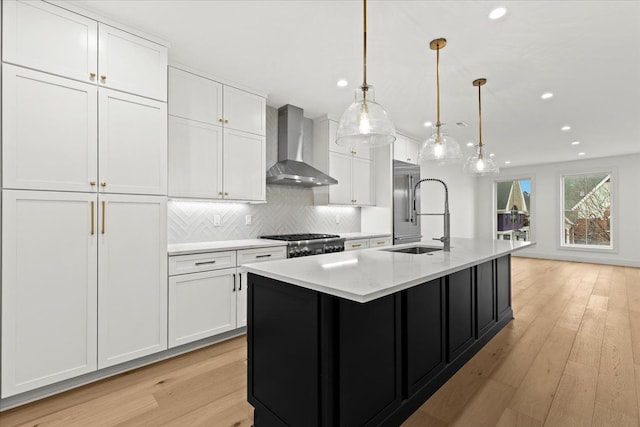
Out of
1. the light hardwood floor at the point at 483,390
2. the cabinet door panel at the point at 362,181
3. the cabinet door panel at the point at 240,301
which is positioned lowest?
the light hardwood floor at the point at 483,390

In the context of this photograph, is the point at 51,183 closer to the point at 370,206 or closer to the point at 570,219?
the point at 370,206

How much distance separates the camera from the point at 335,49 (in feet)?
8.64

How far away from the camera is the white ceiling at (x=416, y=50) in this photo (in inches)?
84.1

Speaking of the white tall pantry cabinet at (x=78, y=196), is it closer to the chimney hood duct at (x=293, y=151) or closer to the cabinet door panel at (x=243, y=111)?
the cabinet door panel at (x=243, y=111)

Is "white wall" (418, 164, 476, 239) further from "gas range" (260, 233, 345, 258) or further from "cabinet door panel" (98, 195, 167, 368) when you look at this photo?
"cabinet door panel" (98, 195, 167, 368)

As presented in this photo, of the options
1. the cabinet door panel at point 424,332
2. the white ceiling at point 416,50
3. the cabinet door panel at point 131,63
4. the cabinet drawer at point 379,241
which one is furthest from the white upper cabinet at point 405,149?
the cabinet door panel at point 131,63

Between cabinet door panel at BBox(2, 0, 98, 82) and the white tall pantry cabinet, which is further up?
cabinet door panel at BBox(2, 0, 98, 82)

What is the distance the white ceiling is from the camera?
214cm

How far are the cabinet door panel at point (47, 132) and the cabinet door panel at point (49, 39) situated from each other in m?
0.08

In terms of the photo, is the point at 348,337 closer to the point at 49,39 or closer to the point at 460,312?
the point at 460,312

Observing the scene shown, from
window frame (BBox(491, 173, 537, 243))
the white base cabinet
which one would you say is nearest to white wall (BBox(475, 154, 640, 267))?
window frame (BBox(491, 173, 537, 243))

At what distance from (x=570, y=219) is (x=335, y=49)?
8.48 metres

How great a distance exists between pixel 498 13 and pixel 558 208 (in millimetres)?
7790

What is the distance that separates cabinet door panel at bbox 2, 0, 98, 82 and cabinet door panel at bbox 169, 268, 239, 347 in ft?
5.57
